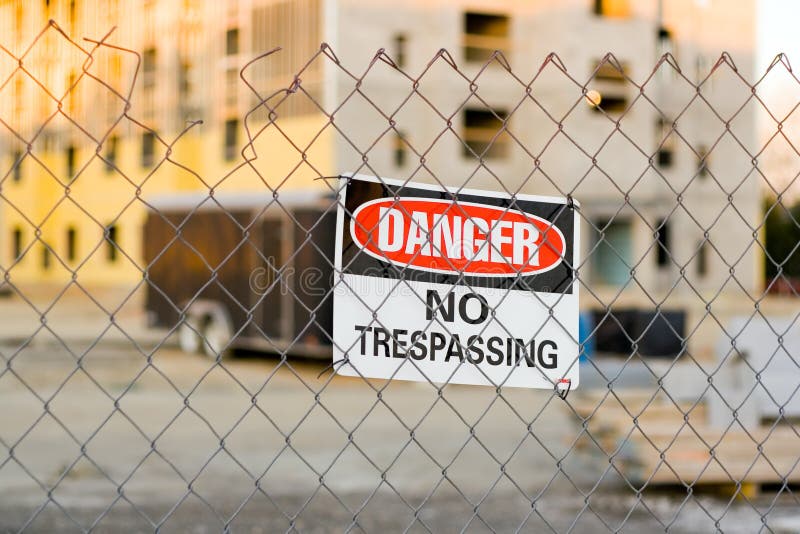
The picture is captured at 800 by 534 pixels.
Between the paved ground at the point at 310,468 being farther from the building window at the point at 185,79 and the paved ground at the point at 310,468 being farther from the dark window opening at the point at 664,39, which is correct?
the dark window opening at the point at 664,39

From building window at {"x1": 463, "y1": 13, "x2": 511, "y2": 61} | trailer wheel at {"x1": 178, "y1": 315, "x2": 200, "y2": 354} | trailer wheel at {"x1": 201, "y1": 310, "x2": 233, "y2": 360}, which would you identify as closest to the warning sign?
trailer wheel at {"x1": 201, "y1": 310, "x2": 233, "y2": 360}

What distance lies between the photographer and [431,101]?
35.2 meters

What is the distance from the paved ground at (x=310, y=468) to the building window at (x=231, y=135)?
73.4 ft

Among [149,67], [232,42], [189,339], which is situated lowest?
[189,339]

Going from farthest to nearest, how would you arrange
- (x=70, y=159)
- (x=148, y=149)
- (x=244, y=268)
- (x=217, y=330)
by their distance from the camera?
(x=70, y=159) < (x=148, y=149) < (x=217, y=330) < (x=244, y=268)

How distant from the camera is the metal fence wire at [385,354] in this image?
263 cm

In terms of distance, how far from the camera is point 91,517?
6098 mm

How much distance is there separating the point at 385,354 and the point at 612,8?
36147 mm

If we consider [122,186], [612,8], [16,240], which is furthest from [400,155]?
[16,240]

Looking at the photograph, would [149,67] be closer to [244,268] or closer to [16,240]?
[16,240]

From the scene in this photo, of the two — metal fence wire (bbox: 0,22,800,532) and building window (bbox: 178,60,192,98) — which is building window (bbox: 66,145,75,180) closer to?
metal fence wire (bbox: 0,22,800,532)

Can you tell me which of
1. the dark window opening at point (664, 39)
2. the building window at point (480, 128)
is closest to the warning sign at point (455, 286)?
the building window at point (480, 128)

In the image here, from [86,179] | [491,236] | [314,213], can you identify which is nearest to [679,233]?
[86,179]

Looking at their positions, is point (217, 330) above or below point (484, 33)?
below
